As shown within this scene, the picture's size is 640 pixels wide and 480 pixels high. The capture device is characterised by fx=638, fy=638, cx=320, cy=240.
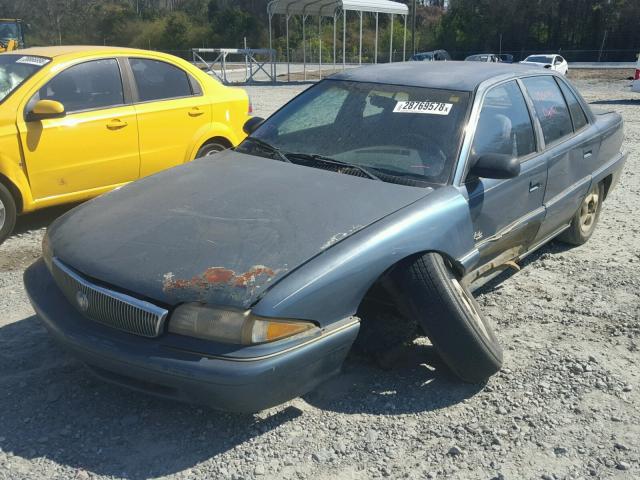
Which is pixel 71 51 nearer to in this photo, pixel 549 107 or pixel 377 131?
pixel 377 131

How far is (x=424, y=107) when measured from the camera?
12.5 feet

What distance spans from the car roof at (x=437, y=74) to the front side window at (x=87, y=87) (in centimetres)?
243

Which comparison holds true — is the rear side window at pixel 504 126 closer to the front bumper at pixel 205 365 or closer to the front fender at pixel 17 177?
the front bumper at pixel 205 365

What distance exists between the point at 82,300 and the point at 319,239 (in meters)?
1.09

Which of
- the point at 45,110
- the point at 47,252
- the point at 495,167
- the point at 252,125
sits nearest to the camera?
the point at 47,252

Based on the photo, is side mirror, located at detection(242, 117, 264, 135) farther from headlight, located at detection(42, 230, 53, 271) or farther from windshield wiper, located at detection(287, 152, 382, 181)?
headlight, located at detection(42, 230, 53, 271)

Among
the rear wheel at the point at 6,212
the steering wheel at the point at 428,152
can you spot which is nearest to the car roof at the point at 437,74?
the steering wheel at the point at 428,152

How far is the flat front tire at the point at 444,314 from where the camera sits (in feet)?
9.94

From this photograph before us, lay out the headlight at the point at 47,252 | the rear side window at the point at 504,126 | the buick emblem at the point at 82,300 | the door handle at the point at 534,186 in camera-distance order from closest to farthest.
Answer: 1. the buick emblem at the point at 82,300
2. the headlight at the point at 47,252
3. the rear side window at the point at 504,126
4. the door handle at the point at 534,186

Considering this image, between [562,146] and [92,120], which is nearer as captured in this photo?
[562,146]

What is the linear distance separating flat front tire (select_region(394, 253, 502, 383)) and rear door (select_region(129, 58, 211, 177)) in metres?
3.73

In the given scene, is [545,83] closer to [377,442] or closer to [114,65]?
[377,442]

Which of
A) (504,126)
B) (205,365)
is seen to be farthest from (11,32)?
(205,365)

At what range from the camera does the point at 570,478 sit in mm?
2648
